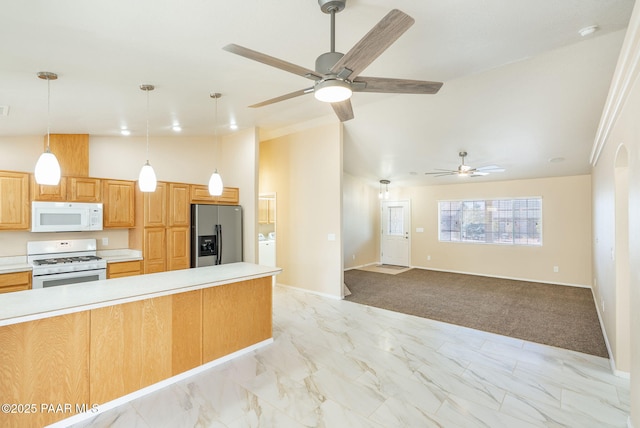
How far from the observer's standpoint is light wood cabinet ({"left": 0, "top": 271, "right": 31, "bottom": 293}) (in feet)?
11.2

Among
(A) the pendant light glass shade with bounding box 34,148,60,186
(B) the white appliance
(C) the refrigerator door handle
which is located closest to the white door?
(C) the refrigerator door handle

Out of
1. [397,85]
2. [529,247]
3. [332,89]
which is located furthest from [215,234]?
[529,247]

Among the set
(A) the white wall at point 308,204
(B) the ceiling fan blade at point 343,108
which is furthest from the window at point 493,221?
(B) the ceiling fan blade at point 343,108

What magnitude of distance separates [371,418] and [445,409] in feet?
1.94

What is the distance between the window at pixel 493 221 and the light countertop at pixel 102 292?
631 centimetres

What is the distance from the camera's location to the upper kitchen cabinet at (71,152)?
165 inches

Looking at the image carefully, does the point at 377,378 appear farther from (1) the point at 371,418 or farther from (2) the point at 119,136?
(2) the point at 119,136

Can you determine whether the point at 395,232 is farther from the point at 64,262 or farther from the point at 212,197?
the point at 64,262

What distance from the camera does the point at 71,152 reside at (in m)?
4.32

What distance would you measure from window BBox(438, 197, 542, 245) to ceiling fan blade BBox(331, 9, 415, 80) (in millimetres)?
6897

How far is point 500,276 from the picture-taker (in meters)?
7.25

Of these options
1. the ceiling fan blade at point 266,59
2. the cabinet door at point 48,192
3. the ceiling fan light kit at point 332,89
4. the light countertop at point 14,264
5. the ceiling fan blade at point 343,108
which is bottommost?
the light countertop at point 14,264

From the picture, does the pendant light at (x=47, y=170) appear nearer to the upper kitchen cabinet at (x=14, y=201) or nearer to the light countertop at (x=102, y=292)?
the light countertop at (x=102, y=292)

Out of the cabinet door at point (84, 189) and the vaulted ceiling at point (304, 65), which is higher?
the vaulted ceiling at point (304, 65)
